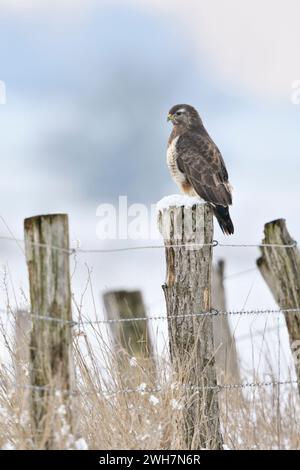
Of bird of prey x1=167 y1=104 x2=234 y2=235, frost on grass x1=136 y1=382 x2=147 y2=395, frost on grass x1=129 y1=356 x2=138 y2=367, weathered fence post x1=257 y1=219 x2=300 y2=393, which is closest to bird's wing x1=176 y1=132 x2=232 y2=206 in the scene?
bird of prey x1=167 y1=104 x2=234 y2=235

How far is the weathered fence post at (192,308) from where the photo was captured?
5664mm

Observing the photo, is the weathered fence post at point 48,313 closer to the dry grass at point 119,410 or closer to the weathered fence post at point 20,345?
the dry grass at point 119,410

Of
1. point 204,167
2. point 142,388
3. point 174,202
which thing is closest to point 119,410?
point 142,388

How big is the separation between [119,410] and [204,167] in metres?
3.29

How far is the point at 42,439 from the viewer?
4.52 metres

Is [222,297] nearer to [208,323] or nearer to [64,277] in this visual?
[208,323]

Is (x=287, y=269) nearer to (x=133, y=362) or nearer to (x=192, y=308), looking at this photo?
(x=192, y=308)

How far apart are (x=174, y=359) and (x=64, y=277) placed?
4.87ft

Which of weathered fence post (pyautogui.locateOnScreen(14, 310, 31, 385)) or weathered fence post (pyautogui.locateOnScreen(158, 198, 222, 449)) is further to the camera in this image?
weathered fence post (pyautogui.locateOnScreen(14, 310, 31, 385))

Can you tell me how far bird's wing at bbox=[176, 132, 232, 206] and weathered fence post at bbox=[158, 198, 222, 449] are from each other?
1939 mm

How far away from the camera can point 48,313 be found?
457 cm

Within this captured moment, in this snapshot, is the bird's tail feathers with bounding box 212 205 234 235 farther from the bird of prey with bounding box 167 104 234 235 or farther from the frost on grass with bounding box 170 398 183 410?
the frost on grass with bounding box 170 398 183 410

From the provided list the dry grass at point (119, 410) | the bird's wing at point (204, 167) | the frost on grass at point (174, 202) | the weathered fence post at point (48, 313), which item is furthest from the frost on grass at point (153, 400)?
the bird's wing at point (204, 167)

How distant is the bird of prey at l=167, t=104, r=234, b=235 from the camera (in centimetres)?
781
